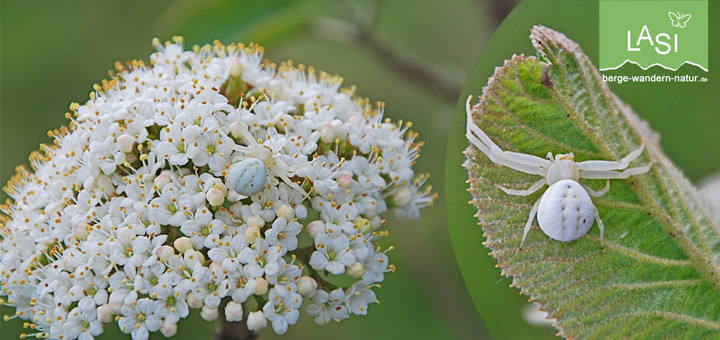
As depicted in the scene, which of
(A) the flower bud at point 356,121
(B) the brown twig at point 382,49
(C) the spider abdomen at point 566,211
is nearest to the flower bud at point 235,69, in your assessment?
(A) the flower bud at point 356,121

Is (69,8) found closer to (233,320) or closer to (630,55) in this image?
(233,320)

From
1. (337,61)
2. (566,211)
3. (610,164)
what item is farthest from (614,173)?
(337,61)

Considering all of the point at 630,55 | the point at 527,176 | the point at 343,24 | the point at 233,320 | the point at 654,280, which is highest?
the point at 343,24

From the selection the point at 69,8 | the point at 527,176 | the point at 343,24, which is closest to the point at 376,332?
the point at 343,24

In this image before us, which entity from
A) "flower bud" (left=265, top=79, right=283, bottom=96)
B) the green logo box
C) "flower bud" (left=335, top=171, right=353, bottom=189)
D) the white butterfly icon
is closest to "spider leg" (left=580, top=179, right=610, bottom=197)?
the green logo box

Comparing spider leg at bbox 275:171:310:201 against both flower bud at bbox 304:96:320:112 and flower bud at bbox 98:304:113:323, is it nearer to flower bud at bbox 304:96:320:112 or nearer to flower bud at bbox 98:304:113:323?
flower bud at bbox 304:96:320:112

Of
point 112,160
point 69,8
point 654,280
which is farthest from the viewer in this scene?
point 69,8
